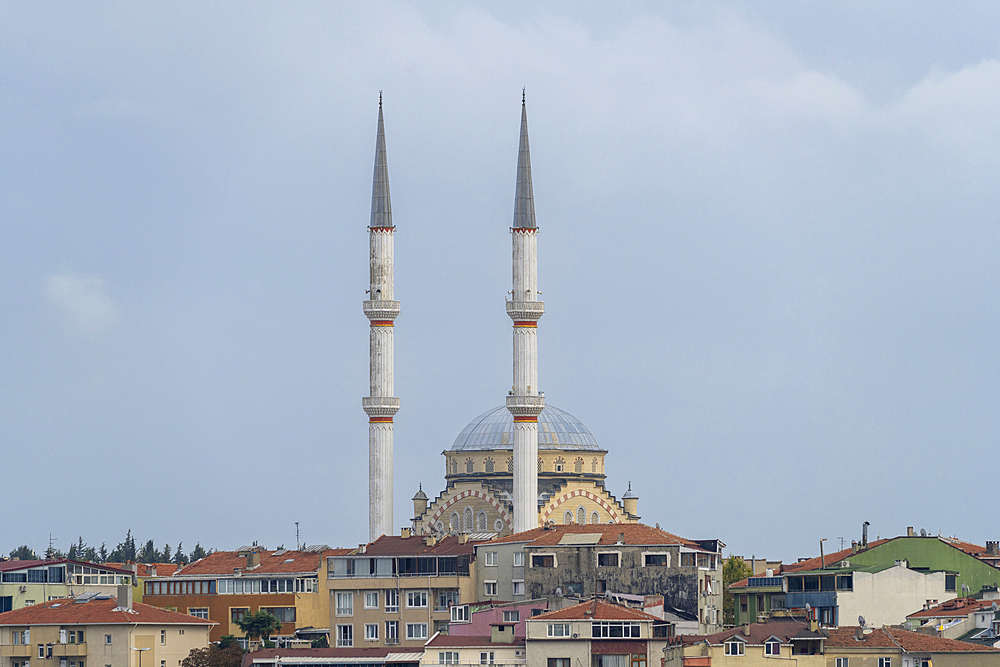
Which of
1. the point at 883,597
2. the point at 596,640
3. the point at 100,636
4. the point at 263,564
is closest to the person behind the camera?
the point at 596,640

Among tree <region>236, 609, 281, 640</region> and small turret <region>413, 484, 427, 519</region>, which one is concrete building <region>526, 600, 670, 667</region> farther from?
small turret <region>413, 484, 427, 519</region>

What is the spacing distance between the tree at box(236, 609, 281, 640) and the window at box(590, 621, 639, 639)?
53.0 feet

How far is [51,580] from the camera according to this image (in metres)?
87.0

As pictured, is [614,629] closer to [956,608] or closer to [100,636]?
[956,608]

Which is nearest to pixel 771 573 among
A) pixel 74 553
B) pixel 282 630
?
pixel 282 630

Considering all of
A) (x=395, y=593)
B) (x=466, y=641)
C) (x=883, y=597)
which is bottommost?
(x=466, y=641)

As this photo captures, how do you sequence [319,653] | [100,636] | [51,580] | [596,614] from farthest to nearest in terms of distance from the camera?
[51,580] → [100,636] → [319,653] → [596,614]

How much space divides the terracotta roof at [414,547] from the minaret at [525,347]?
5.01 m

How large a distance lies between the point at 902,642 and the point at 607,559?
14.4 meters

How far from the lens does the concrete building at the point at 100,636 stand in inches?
2918

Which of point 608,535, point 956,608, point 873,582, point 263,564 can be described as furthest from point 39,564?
point 956,608

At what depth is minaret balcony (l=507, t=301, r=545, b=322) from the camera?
9381 centimetres

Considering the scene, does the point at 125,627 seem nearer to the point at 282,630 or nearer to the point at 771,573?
the point at 282,630

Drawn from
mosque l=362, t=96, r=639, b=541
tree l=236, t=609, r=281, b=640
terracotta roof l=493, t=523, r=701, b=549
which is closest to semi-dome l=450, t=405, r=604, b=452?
mosque l=362, t=96, r=639, b=541
